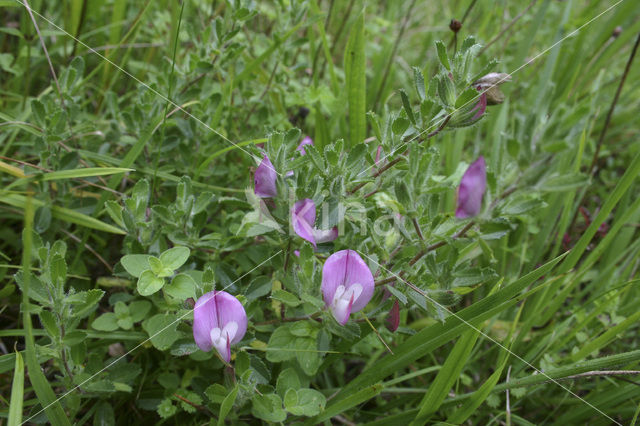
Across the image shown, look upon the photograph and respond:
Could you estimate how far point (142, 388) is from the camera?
1.36 m

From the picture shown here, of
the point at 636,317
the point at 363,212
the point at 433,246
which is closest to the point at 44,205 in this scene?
the point at 363,212

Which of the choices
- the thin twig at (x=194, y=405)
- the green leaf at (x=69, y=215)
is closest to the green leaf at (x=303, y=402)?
the thin twig at (x=194, y=405)

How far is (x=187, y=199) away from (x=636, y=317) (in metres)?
1.22

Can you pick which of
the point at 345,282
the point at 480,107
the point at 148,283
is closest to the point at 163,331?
the point at 148,283

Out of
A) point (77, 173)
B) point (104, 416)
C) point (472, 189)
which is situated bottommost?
point (104, 416)

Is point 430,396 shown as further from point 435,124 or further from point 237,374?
point 435,124

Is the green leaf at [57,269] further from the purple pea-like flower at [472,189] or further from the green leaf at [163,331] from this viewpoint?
the purple pea-like flower at [472,189]

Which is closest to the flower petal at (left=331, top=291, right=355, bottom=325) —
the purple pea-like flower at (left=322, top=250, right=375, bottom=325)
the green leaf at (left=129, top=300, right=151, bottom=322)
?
the purple pea-like flower at (left=322, top=250, right=375, bottom=325)

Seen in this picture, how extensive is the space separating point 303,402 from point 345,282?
0.31m

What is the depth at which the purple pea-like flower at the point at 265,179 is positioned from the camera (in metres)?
1.13

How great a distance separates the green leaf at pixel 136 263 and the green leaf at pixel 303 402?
1.48 feet

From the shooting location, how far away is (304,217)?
1133 millimetres

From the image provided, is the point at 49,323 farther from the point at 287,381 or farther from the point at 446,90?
the point at 446,90

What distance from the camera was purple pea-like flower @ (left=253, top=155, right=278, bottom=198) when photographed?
3.71ft
